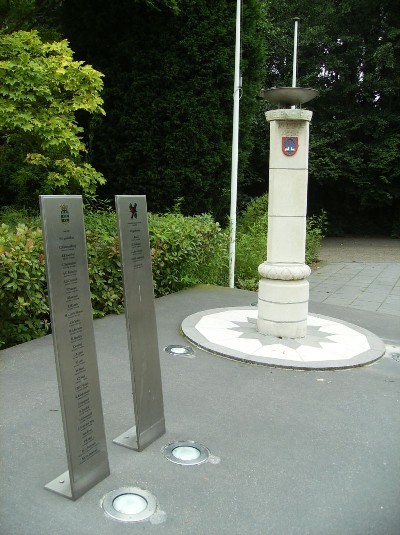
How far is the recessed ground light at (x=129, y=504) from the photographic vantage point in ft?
7.48

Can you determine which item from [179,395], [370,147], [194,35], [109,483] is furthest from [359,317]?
[370,147]

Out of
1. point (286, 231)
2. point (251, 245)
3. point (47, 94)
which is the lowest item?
point (251, 245)

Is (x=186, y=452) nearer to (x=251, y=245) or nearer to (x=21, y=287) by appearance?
(x=21, y=287)

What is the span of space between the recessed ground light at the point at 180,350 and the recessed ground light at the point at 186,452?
1593 millimetres

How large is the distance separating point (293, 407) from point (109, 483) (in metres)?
1.56

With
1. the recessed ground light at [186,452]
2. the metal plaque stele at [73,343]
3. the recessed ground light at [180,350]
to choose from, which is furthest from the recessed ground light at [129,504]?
the recessed ground light at [180,350]

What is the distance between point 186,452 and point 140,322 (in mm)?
Result: 852

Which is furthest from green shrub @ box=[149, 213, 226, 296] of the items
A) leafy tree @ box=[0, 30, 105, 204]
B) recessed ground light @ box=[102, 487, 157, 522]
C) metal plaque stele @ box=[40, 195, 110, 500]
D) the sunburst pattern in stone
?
recessed ground light @ box=[102, 487, 157, 522]

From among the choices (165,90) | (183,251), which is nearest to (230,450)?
(183,251)

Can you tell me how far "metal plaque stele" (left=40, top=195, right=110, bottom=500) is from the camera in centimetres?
221

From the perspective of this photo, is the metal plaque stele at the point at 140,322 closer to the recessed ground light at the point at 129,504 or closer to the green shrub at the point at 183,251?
the recessed ground light at the point at 129,504

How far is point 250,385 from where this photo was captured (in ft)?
12.8

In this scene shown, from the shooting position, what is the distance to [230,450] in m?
2.91

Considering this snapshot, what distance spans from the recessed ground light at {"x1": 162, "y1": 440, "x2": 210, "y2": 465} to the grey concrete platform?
0.05 m
